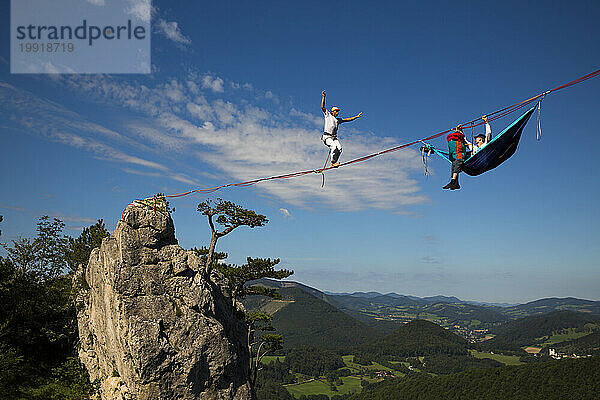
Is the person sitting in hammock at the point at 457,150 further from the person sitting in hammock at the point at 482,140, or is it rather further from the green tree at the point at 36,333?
the green tree at the point at 36,333

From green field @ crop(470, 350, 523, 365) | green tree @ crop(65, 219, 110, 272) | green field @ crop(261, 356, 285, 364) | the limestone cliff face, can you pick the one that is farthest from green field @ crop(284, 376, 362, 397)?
the limestone cliff face

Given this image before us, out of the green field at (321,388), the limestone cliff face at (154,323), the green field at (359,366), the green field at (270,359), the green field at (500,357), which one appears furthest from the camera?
the green field at (500,357)

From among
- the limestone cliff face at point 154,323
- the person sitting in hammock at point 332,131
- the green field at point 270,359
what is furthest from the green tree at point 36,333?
the green field at point 270,359

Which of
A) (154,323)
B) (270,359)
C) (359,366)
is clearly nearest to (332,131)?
(154,323)

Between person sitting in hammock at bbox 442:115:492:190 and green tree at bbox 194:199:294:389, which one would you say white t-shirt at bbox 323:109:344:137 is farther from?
green tree at bbox 194:199:294:389

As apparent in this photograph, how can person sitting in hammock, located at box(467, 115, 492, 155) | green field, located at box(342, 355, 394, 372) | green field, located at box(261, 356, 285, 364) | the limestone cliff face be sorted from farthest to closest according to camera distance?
green field, located at box(342, 355, 394, 372), green field, located at box(261, 356, 285, 364), the limestone cliff face, person sitting in hammock, located at box(467, 115, 492, 155)

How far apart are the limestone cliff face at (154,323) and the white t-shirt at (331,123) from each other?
1226 centimetres

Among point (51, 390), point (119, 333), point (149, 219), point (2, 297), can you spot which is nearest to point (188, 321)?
point (119, 333)

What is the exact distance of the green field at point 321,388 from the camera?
12838cm

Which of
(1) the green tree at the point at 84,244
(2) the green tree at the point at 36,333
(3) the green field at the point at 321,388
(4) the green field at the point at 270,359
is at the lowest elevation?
(3) the green field at the point at 321,388

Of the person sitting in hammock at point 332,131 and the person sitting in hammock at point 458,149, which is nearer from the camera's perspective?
the person sitting in hammock at point 458,149

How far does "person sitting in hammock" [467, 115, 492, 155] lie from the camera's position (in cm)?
781

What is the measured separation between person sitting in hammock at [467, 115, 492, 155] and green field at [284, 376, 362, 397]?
136383 mm

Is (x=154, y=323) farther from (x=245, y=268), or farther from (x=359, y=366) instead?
(x=359, y=366)
